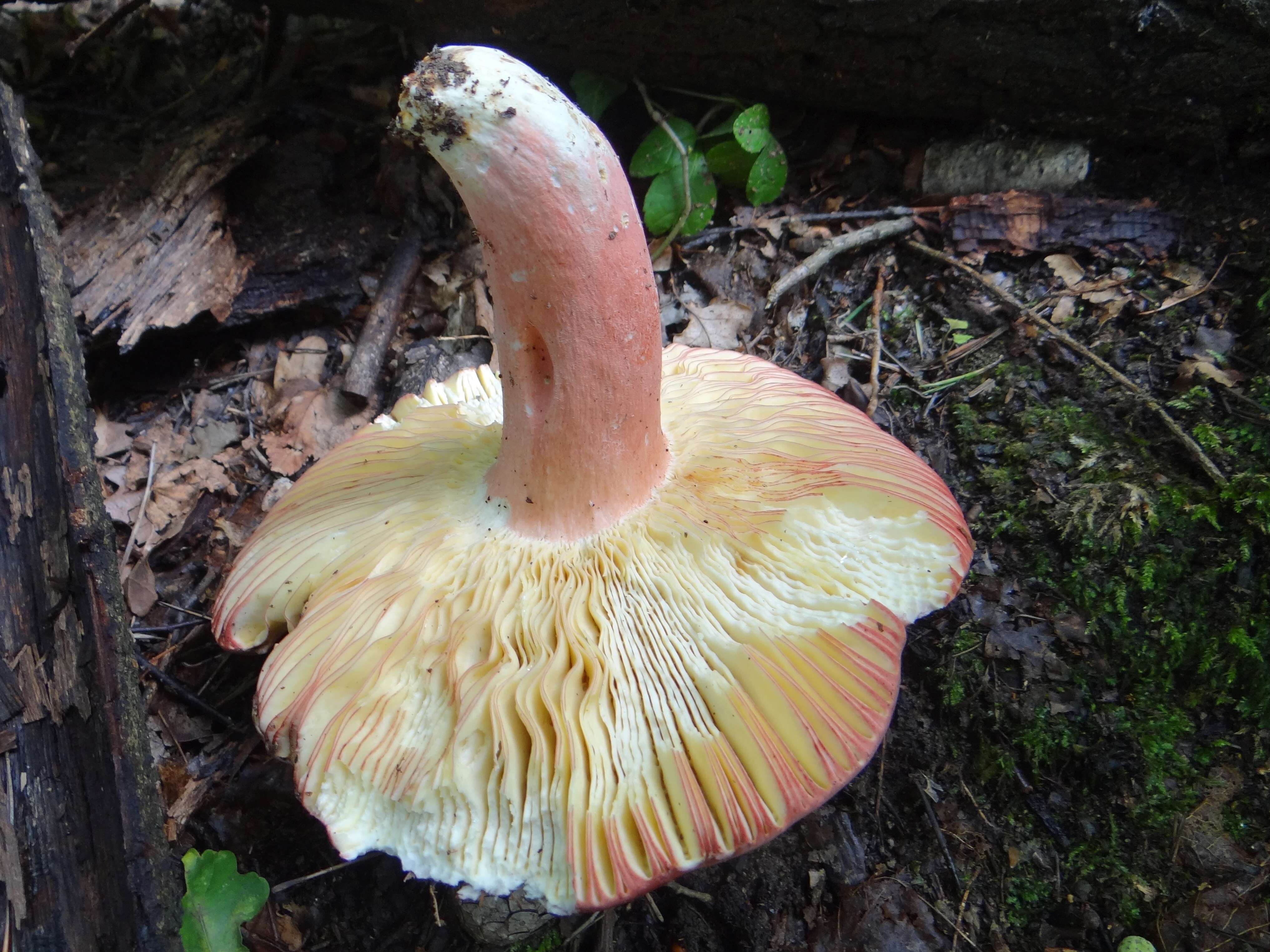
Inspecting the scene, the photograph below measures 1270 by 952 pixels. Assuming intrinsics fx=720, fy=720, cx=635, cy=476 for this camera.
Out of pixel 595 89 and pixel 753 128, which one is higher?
pixel 595 89

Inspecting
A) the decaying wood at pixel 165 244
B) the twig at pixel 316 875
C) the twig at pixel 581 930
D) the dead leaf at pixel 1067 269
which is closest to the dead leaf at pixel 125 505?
the decaying wood at pixel 165 244

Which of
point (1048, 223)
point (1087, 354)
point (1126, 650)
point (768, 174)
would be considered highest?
point (768, 174)

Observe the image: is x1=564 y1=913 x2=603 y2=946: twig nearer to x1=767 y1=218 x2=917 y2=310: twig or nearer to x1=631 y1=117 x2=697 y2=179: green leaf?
x1=767 y1=218 x2=917 y2=310: twig

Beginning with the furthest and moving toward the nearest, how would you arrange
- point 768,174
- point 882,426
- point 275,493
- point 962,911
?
point 768,174 → point 275,493 → point 882,426 → point 962,911

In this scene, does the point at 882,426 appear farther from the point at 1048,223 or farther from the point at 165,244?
the point at 165,244

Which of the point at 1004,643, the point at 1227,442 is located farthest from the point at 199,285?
the point at 1227,442

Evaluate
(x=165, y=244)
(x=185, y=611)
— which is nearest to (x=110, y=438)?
(x=165, y=244)

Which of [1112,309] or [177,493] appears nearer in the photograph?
[1112,309]
